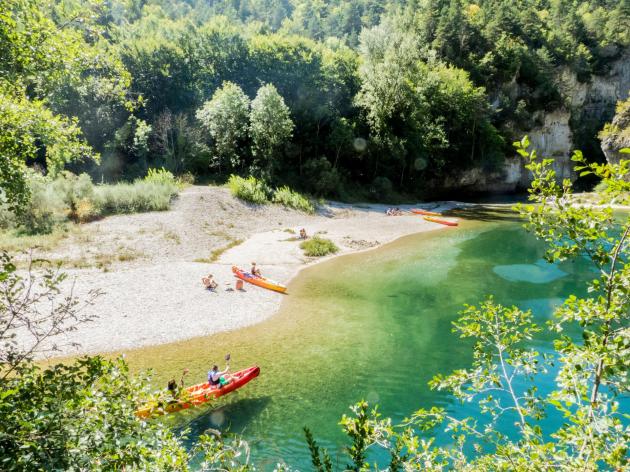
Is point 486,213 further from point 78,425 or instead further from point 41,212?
point 78,425

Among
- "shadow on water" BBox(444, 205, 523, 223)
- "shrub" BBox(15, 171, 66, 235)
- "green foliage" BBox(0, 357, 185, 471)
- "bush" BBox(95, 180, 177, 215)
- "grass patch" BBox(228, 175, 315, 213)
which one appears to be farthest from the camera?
"shadow on water" BBox(444, 205, 523, 223)

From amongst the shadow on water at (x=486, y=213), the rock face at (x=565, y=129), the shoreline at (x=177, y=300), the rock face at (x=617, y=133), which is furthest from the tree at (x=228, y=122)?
the rock face at (x=617, y=133)

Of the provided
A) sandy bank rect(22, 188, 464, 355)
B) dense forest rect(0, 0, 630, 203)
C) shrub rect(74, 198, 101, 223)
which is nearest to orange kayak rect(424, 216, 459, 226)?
sandy bank rect(22, 188, 464, 355)

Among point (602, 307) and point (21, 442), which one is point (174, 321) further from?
point (602, 307)

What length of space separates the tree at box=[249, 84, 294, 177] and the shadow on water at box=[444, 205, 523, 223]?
74.8 feet

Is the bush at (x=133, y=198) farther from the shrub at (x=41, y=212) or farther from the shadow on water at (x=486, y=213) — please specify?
the shadow on water at (x=486, y=213)

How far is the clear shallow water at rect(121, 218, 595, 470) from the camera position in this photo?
13992 mm

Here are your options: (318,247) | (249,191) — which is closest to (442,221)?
(318,247)

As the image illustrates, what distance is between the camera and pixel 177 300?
22.6m

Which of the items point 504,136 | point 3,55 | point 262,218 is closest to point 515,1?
point 504,136

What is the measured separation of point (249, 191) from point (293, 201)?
5.17 m

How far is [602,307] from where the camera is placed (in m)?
4.39

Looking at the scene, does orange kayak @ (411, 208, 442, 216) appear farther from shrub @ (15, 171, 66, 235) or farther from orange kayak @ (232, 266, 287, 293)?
shrub @ (15, 171, 66, 235)

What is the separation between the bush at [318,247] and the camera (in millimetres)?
33138
